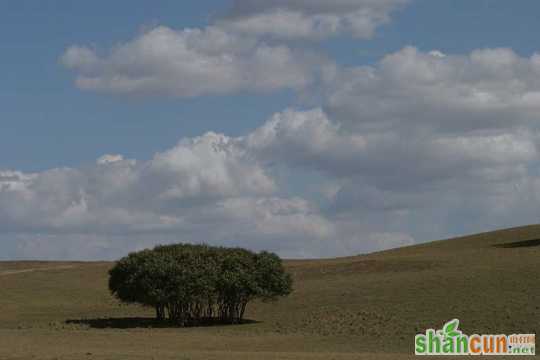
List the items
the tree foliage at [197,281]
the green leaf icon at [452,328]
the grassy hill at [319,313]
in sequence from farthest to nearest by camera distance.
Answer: the tree foliage at [197,281] < the green leaf icon at [452,328] < the grassy hill at [319,313]

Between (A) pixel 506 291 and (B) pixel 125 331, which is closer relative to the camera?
(B) pixel 125 331

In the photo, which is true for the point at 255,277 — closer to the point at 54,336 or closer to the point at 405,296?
the point at 405,296

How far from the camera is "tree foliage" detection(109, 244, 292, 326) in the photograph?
286ft

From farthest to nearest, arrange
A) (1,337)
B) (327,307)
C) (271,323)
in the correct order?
(327,307), (271,323), (1,337)

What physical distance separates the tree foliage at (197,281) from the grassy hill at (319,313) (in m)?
2.56

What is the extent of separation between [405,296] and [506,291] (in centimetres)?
996

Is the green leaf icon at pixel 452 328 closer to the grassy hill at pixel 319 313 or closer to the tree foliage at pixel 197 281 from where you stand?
the grassy hill at pixel 319 313

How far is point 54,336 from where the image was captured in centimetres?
6994

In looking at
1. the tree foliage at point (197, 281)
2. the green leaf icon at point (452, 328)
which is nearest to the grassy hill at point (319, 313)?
the green leaf icon at point (452, 328)

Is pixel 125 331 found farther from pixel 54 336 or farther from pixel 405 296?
pixel 405 296

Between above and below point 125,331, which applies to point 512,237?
above

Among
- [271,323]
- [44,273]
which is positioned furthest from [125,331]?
[44,273]

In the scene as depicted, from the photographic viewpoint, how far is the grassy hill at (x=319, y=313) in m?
Answer: 60.3

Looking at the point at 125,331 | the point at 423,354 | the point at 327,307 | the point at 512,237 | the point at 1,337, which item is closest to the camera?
the point at 423,354
